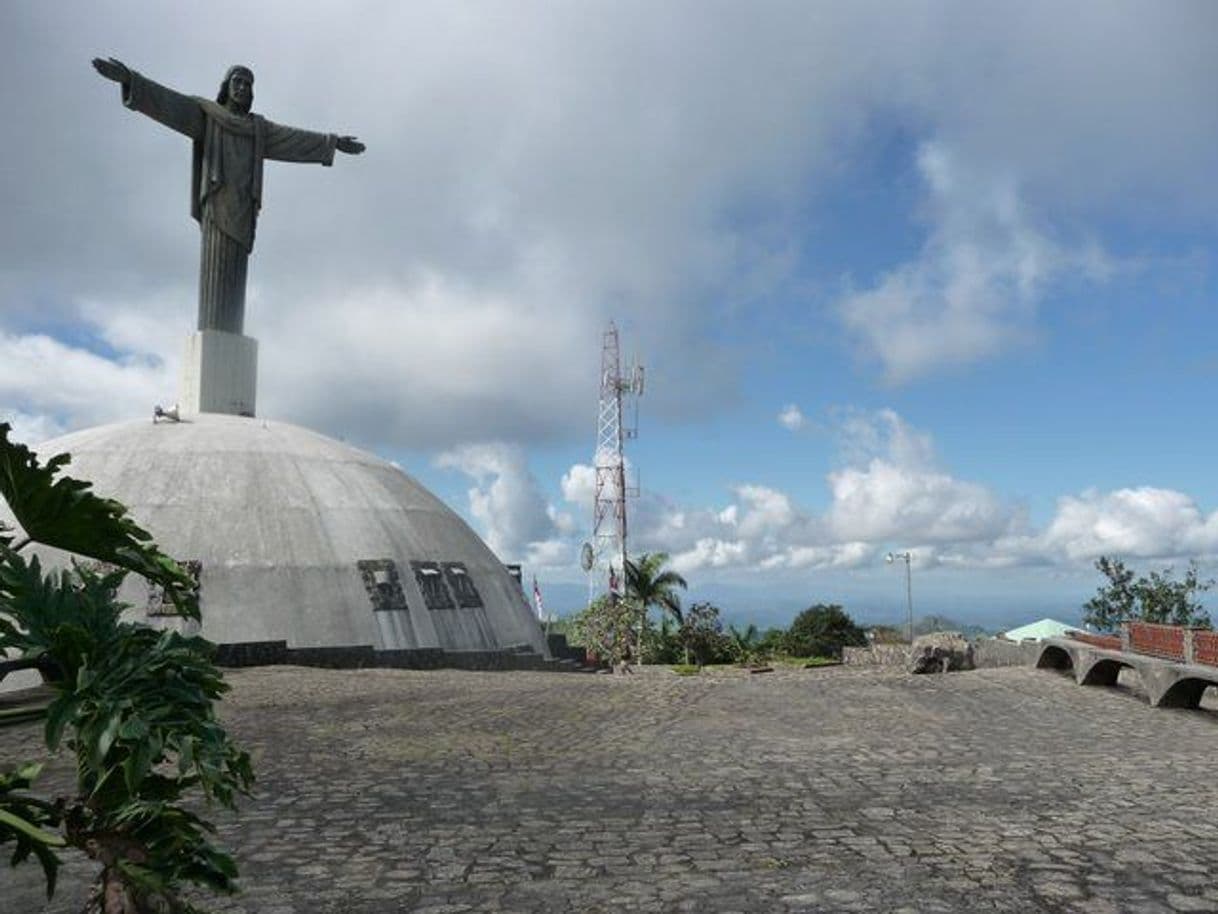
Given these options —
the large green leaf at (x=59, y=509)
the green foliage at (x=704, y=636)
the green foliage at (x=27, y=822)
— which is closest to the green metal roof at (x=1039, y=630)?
the green foliage at (x=704, y=636)

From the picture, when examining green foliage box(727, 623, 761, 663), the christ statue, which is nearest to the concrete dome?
the christ statue

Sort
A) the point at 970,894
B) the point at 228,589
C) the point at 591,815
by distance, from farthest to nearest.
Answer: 1. the point at 228,589
2. the point at 591,815
3. the point at 970,894

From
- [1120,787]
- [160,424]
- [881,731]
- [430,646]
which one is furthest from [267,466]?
[1120,787]

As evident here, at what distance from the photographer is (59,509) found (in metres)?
3.78

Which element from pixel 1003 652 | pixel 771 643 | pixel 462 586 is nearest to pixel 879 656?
pixel 1003 652

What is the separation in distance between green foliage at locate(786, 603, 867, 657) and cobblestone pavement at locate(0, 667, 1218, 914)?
3431 cm

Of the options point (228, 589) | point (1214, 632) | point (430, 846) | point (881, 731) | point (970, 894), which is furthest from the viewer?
point (228, 589)

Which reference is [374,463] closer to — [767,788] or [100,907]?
[767,788]

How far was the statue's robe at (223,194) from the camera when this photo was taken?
92.8 ft

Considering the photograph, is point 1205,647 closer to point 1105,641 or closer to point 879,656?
point 1105,641

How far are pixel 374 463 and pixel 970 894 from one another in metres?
25.7

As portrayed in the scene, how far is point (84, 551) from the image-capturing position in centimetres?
396

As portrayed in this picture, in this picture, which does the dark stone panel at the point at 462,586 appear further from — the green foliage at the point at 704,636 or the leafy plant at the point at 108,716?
the leafy plant at the point at 108,716

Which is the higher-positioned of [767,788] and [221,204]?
[221,204]
